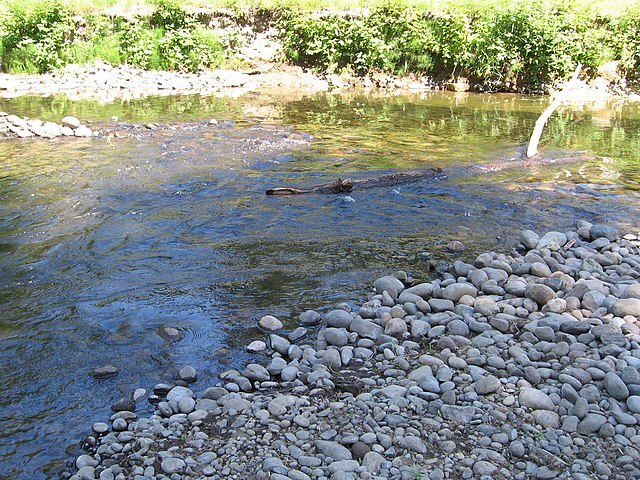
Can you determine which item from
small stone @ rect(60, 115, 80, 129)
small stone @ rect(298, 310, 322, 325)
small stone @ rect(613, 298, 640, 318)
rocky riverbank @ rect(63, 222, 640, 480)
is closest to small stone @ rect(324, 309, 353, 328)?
rocky riverbank @ rect(63, 222, 640, 480)

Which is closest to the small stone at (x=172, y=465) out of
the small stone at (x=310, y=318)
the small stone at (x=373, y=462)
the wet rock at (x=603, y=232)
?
the small stone at (x=373, y=462)

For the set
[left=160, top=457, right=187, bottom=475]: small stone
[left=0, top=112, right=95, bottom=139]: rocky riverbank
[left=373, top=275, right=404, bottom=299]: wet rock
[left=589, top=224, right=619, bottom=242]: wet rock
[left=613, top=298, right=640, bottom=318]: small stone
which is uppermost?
[left=0, top=112, right=95, bottom=139]: rocky riverbank

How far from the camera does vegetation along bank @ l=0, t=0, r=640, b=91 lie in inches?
742

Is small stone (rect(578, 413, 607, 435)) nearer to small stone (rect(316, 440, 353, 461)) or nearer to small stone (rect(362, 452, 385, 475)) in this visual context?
small stone (rect(362, 452, 385, 475))

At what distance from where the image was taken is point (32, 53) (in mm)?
19297

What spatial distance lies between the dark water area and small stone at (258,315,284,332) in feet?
0.40

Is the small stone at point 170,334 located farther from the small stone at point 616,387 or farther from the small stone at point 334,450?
the small stone at point 616,387

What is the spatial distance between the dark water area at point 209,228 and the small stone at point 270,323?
0.40ft

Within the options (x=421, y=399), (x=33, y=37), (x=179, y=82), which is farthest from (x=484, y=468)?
(x=33, y=37)

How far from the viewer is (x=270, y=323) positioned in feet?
16.0

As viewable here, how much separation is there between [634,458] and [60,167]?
28.1ft

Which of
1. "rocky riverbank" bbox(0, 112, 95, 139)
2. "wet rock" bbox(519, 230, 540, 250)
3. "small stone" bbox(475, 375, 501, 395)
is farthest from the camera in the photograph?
"rocky riverbank" bbox(0, 112, 95, 139)

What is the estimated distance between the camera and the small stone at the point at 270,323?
487 centimetres

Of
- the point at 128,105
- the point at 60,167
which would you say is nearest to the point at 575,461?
the point at 60,167
